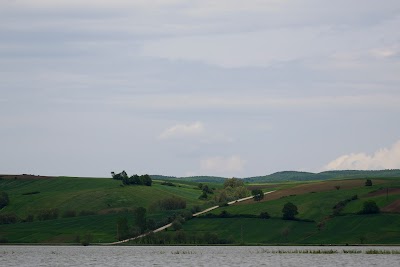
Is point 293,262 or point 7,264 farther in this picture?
point 293,262

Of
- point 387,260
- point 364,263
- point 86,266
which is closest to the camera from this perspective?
point 86,266

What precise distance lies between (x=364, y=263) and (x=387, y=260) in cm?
1027

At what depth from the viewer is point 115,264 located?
128000mm

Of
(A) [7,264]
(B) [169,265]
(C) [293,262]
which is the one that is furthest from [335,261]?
(A) [7,264]

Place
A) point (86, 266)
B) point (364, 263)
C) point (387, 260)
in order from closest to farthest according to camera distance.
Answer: point (86, 266) < point (364, 263) < point (387, 260)

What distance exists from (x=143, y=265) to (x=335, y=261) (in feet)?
109

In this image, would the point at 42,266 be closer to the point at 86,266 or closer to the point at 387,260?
the point at 86,266

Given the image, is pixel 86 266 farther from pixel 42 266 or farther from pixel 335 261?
pixel 335 261

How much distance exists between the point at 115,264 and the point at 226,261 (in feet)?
66.1

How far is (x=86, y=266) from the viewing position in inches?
4813

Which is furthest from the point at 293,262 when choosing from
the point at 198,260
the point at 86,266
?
the point at 86,266

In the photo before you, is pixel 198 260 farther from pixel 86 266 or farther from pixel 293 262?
pixel 86 266

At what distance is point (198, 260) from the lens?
14125cm

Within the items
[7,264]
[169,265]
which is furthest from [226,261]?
[7,264]
